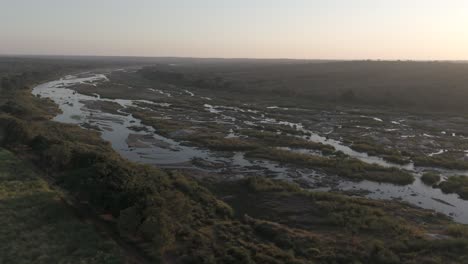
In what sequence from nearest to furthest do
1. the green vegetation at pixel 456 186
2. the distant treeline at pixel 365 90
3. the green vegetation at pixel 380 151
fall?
the green vegetation at pixel 456 186 → the green vegetation at pixel 380 151 → the distant treeline at pixel 365 90

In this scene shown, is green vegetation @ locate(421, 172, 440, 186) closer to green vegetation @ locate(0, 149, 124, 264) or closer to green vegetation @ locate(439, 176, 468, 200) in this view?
green vegetation @ locate(439, 176, 468, 200)

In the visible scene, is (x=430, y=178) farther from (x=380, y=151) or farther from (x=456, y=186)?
(x=380, y=151)

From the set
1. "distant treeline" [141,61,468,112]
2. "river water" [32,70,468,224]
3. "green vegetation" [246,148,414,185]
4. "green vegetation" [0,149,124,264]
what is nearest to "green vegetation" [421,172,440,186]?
"river water" [32,70,468,224]

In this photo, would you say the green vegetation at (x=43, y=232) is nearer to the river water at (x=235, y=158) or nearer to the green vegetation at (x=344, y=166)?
the river water at (x=235, y=158)

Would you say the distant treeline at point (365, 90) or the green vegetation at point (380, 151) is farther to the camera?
the distant treeline at point (365, 90)

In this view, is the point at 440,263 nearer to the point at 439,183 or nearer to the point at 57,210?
the point at 439,183

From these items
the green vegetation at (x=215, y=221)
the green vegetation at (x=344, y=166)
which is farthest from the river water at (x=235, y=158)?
the green vegetation at (x=215, y=221)

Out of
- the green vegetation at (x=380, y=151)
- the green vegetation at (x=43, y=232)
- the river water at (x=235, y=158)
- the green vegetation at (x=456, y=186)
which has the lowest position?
the river water at (x=235, y=158)

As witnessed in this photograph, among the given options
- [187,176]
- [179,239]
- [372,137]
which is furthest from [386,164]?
[179,239]

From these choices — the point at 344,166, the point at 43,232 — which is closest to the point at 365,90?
the point at 344,166
